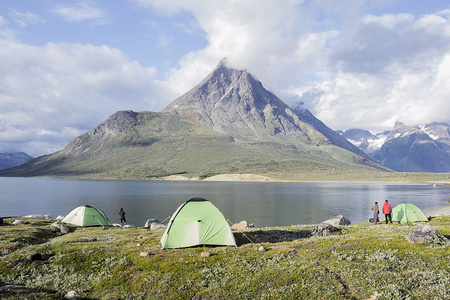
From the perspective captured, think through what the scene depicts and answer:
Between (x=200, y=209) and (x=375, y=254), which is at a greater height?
(x=200, y=209)

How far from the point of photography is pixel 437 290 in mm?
12922

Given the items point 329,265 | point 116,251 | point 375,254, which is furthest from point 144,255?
point 375,254

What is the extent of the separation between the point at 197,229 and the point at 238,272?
7.69 meters

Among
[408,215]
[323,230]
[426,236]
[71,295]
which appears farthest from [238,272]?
[408,215]

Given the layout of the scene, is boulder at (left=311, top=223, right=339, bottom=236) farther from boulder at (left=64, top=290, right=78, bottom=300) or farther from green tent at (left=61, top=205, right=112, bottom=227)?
green tent at (left=61, top=205, right=112, bottom=227)

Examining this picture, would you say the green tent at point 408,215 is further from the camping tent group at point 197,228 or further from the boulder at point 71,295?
the boulder at point 71,295

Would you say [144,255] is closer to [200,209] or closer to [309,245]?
[200,209]

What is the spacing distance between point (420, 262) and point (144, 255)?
18.4m

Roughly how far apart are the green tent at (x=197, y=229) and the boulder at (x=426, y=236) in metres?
14.6

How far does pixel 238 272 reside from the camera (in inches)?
640

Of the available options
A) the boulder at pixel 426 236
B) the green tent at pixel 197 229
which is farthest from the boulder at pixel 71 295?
the boulder at pixel 426 236

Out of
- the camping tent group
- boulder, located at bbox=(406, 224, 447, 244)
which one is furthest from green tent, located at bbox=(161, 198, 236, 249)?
boulder, located at bbox=(406, 224, 447, 244)

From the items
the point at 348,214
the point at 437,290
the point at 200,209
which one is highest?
the point at 200,209

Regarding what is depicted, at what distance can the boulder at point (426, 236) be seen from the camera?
2015cm
